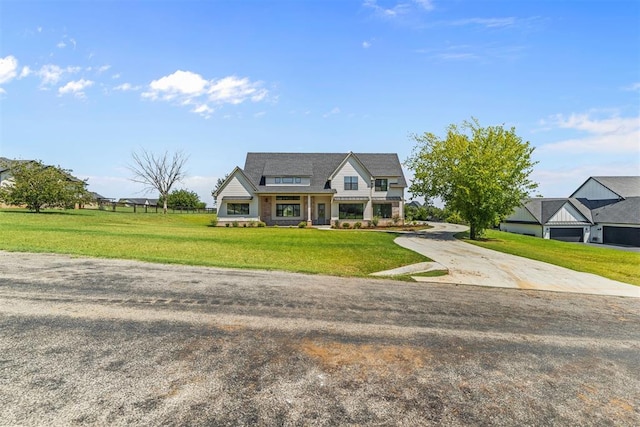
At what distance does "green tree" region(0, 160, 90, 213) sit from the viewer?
29125mm

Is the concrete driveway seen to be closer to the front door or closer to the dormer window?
the front door

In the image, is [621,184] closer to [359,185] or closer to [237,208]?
[359,185]

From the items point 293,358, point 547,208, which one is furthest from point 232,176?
point 547,208

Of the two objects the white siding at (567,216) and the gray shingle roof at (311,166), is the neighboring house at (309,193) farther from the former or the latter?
the white siding at (567,216)

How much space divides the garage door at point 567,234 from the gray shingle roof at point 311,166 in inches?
802

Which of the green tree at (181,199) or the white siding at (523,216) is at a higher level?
the green tree at (181,199)

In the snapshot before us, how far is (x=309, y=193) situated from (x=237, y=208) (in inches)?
Result: 310

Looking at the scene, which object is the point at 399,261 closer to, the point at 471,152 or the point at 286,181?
the point at 471,152

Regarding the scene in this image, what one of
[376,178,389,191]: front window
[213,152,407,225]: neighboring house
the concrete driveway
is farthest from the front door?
the concrete driveway

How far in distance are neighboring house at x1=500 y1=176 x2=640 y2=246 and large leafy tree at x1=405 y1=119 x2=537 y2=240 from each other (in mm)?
13958

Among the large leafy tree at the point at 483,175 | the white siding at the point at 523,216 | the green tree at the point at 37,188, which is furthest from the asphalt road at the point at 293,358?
the white siding at the point at 523,216

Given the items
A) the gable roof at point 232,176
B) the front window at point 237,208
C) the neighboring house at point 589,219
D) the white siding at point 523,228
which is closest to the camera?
the gable roof at point 232,176

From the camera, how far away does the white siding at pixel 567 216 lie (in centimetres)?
4003

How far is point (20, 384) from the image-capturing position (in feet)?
12.2
